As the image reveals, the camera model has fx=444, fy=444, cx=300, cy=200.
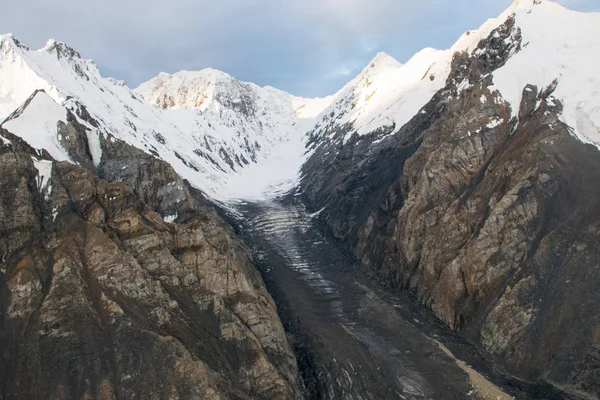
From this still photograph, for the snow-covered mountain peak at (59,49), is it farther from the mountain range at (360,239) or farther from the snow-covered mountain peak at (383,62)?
the snow-covered mountain peak at (383,62)

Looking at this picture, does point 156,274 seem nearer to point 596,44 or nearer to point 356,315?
point 356,315

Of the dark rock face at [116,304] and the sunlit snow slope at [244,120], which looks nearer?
the dark rock face at [116,304]

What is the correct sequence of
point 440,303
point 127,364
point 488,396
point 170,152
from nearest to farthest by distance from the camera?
point 127,364, point 488,396, point 440,303, point 170,152

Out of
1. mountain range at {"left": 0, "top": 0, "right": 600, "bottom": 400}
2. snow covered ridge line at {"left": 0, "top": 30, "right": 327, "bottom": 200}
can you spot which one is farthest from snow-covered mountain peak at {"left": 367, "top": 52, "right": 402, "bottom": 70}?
mountain range at {"left": 0, "top": 0, "right": 600, "bottom": 400}

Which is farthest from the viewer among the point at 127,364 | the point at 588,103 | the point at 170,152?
the point at 170,152

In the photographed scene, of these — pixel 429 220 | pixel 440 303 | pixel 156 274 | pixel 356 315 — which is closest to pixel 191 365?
pixel 156 274

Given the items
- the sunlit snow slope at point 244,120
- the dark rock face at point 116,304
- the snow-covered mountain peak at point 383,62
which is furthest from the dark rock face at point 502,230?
the snow-covered mountain peak at point 383,62

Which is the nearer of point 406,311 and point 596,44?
point 406,311

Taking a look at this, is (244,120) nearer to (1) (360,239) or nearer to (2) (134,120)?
(2) (134,120)
